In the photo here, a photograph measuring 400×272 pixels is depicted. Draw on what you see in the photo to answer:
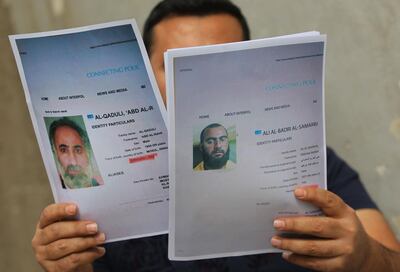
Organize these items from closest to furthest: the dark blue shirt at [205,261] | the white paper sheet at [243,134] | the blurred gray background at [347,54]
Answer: the white paper sheet at [243,134] → the dark blue shirt at [205,261] → the blurred gray background at [347,54]

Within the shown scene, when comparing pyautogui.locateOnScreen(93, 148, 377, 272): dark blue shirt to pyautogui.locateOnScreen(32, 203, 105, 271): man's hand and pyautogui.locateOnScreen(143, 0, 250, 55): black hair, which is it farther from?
pyautogui.locateOnScreen(143, 0, 250, 55): black hair

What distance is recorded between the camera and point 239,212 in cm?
66

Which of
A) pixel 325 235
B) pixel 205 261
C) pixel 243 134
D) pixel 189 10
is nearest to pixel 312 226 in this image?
pixel 325 235

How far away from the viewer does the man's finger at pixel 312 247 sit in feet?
2.07

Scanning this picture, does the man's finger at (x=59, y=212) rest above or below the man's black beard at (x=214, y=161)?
below

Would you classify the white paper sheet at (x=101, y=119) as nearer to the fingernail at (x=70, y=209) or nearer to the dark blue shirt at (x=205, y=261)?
the fingernail at (x=70, y=209)

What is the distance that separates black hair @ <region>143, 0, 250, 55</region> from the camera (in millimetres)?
850

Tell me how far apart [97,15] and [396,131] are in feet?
2.38

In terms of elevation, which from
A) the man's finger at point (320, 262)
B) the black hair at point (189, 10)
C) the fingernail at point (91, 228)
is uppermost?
the black hair at point (189, 10)

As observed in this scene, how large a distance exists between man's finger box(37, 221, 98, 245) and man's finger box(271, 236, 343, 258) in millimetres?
262

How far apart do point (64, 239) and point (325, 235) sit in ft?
1.21

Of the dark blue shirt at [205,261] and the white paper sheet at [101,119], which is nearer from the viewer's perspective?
the white paper sheet at [101,119]

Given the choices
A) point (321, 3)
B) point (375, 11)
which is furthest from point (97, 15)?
point (375, 11)

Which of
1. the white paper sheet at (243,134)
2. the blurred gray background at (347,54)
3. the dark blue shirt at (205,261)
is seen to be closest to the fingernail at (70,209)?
the white paper sheet at (243,134)
